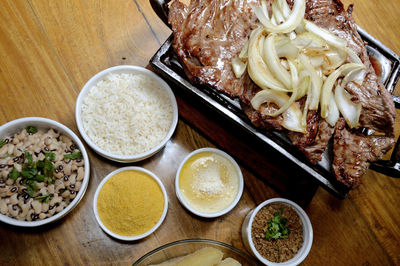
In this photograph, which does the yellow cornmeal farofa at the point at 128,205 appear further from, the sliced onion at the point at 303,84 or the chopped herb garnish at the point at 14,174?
the sliced onion at the point at 303,84

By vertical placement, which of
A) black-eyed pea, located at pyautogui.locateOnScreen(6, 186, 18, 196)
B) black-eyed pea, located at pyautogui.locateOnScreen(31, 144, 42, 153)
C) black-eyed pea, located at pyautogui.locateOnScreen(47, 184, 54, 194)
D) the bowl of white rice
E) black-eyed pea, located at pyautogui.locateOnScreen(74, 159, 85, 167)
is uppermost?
the bowl of white rice

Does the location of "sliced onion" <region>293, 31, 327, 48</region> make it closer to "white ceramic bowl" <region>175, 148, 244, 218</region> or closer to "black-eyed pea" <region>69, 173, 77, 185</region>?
"white ceramic bowl" <region>175, 148, 244, 218</region>

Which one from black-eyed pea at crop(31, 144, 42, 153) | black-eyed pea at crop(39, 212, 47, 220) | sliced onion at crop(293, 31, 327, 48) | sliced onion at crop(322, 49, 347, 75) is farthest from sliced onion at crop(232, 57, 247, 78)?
black-eyed pea at crop(39, 212, 47, 220)

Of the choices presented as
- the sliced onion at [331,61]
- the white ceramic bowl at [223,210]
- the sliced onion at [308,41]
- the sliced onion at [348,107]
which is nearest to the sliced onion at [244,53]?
the sliced onion at [308,41]

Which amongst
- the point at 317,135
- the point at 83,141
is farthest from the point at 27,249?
the point at 317,135

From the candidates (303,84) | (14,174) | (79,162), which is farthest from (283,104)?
(14,174)

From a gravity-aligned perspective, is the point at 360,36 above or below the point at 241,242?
above

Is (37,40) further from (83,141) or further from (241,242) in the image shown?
(241,242)
